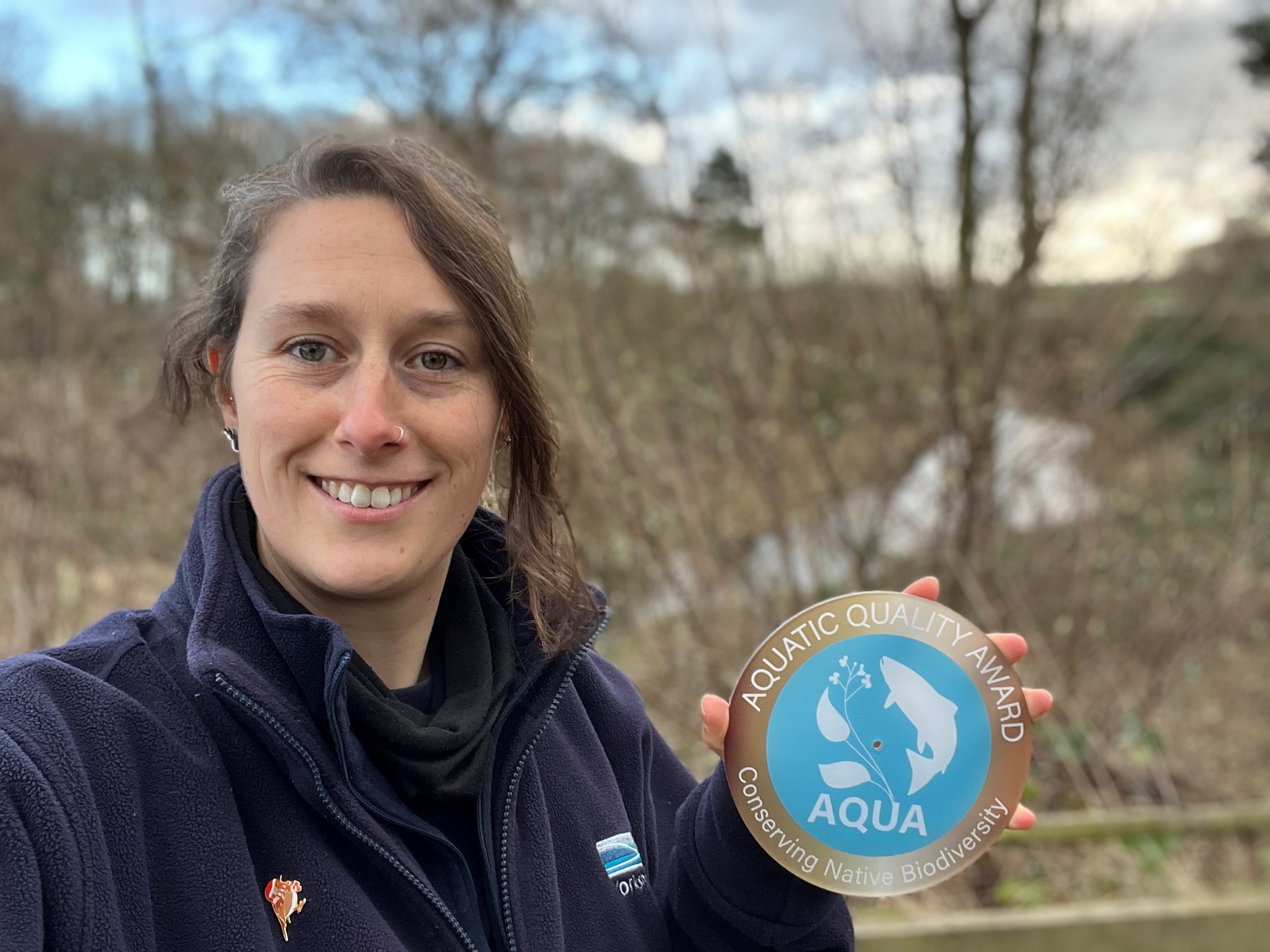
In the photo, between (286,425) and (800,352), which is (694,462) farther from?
(286,425)

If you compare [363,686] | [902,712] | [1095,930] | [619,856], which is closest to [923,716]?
[902,712]

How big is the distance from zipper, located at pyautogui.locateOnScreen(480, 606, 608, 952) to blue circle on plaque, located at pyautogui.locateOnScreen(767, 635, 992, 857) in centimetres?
30

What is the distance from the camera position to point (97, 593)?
5547mm

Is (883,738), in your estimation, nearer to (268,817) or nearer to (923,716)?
(923,716)

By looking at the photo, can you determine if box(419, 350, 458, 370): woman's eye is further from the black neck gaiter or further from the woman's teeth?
the black neck gaiter

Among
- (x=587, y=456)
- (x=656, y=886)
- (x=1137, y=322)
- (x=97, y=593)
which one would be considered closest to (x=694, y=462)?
(x=587, y=456)

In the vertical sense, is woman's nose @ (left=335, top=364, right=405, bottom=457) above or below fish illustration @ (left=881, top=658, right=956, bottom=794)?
above

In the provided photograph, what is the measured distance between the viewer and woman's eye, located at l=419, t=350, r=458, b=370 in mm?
1418

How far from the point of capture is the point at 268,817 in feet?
3.91

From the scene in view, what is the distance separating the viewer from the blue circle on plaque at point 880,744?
154 cm

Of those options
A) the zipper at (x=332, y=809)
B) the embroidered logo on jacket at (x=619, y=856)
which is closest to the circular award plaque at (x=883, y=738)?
the embroidered logo on jacket at (x=619, y=856)

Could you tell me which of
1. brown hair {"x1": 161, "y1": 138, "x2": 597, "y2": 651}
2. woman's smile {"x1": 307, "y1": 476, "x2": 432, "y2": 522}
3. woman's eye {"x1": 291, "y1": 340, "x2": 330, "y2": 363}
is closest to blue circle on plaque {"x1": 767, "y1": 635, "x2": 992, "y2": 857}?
brown hair {"x1": 161, "y1": 138, "x2": 597, "y2": 651}

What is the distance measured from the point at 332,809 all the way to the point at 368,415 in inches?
18.4

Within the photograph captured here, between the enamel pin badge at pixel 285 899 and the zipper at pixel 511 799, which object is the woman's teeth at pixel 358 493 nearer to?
the zipper at pixel 511 799
